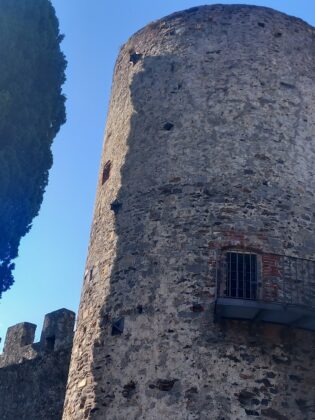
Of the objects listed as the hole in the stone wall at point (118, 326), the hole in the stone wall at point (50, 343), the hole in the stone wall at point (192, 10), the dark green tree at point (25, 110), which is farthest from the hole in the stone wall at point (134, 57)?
the hole in the stone wall at point (50, 343)

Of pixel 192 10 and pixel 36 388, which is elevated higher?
pixel 192 10

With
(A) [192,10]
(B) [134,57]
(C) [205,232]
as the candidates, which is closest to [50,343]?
(C) [205,232]

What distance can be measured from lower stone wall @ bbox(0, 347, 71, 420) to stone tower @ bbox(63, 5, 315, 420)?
424 cm

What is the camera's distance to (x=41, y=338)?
17.5 meters

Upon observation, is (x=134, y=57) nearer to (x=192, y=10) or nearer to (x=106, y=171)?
(x=192, y=10)

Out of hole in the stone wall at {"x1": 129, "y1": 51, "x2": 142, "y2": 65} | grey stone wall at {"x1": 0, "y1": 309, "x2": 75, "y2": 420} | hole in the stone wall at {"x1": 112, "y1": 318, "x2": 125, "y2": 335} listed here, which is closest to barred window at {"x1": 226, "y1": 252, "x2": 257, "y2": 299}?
hole in the stone wall at {"x1": 112, "y1": 318, "x2": 125, "y2": 335}

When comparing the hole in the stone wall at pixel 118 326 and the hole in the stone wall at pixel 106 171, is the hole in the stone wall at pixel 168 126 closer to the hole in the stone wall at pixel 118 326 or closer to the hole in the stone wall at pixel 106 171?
the hole in the stone wall at pixel 106 171

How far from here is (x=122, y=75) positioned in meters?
14.8

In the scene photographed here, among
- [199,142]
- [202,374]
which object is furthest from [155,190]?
[202,374]

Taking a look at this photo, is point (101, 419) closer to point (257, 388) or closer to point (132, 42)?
point (257, 388)

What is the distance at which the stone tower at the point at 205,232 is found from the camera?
10.1m

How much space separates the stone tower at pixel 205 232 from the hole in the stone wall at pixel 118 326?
0.02 m

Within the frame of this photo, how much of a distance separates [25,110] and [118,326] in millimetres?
5854

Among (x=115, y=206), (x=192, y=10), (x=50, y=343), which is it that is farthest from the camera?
(x=50, y=343)
